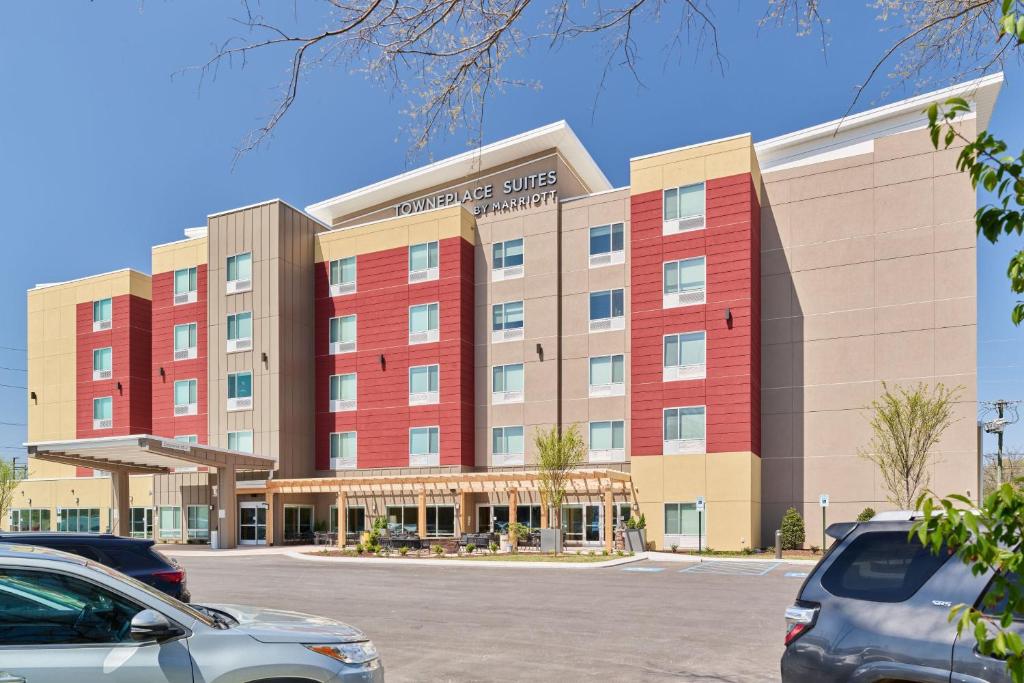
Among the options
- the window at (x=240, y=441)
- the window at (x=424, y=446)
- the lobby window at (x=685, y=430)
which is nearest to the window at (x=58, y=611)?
the lobby window at (x=685, y=430)

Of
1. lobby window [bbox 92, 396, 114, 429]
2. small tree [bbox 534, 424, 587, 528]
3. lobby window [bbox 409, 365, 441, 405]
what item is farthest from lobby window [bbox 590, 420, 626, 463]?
lobby window [bbox 92, 396, 114, 429]

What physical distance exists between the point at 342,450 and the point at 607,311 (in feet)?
51.0

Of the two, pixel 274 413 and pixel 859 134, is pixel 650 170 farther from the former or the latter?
pixel 274 413

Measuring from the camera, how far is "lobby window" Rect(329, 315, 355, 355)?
138 ft

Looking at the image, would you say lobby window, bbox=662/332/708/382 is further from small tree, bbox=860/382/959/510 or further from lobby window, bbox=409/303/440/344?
lobby window, bbox=409/303/440/344

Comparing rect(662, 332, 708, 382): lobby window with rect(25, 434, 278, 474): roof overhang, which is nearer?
rect(662, 332, 708, 382): lobby window

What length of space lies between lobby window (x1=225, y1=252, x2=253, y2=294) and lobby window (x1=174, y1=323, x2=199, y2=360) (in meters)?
4.07

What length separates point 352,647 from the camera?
5309mm

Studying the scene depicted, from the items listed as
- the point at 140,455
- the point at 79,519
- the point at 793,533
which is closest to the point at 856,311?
the point at 793,533

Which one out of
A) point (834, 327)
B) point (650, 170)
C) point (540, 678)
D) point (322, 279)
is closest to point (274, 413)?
point (322, 279)

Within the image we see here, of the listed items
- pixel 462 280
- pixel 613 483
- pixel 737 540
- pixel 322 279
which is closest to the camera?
pixel 737 540

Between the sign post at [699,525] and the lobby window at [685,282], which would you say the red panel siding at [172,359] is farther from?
the sign post at [699,525]

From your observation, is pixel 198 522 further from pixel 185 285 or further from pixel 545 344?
pixel 545 344

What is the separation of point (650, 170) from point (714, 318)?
730 cm
